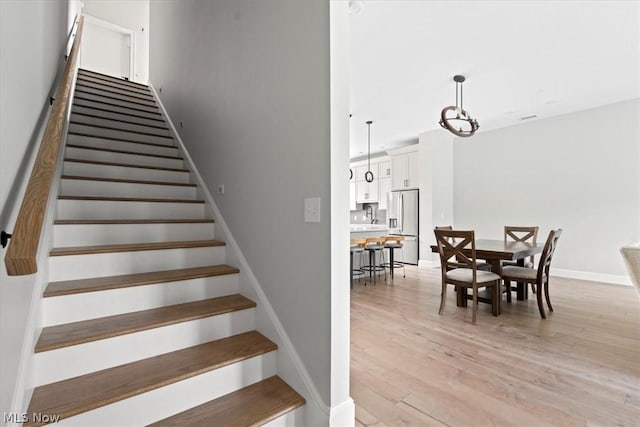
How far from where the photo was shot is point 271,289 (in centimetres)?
185

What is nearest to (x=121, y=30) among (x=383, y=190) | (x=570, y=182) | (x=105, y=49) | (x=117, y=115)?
(x=105, y=49)

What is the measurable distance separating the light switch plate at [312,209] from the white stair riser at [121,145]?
278 centimetres

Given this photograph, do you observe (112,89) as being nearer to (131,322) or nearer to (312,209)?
(131,322)

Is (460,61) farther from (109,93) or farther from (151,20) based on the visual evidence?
(151,20)

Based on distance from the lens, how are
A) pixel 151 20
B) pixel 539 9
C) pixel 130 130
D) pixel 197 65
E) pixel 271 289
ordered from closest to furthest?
pixel 271 289 < pixel 539 9 < pixel 197 65 < pixel 130 130 < pixel 151 20

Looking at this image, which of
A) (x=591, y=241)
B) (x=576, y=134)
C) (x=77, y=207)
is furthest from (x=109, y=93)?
(x=591, y=241)

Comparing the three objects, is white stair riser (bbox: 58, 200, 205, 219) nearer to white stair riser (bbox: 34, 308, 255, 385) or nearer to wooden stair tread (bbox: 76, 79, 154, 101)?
white stair riser (bbox: 34, 308, 255, 385)

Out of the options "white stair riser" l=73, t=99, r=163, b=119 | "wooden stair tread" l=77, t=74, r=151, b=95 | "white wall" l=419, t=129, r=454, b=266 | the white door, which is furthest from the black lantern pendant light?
Answer: the white door

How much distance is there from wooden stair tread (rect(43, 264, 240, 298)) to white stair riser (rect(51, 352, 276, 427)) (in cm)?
68

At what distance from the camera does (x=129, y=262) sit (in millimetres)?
2008

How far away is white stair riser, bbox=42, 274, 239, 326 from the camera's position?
156 cm

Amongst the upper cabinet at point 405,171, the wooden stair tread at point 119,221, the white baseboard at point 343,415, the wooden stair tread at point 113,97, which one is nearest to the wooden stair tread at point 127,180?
the wooden stair tread at point 119,221

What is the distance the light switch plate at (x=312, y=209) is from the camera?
4.91ft

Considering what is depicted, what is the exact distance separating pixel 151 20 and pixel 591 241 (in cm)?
890
